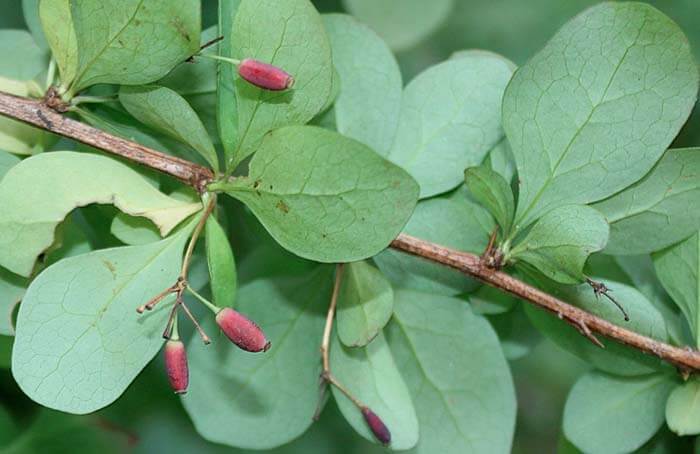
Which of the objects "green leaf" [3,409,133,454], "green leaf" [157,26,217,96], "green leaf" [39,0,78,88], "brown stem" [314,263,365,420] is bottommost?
"green leaf" [3,409,133,454]

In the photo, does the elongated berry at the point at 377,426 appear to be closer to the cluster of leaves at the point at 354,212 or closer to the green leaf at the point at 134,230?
the cluster of leaves at the point at 354,212

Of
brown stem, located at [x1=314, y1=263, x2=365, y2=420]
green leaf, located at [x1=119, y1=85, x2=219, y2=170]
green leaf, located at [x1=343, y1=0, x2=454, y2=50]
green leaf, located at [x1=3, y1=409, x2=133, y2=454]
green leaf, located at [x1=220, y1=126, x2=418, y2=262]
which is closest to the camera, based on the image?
green leaf, located at [x1=220, y1=126, x2=418, y2=262]

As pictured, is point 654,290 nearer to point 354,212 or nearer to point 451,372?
point 451,372

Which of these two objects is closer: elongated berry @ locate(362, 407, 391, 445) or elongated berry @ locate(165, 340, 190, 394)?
elongated berry @ locate(165, 340, 190, 394)

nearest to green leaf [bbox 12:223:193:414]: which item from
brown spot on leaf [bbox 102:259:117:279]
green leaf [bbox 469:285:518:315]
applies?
brown spot on leaf [bbox 102:259:117:279]

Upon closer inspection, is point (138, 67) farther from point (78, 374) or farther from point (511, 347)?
point (511, 347)

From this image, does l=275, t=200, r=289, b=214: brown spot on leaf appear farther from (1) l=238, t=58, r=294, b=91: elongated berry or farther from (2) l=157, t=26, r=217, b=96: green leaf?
(2) l=157, t=26, r=217, b=96: green leaf

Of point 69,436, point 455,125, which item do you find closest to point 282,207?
point 455,125
